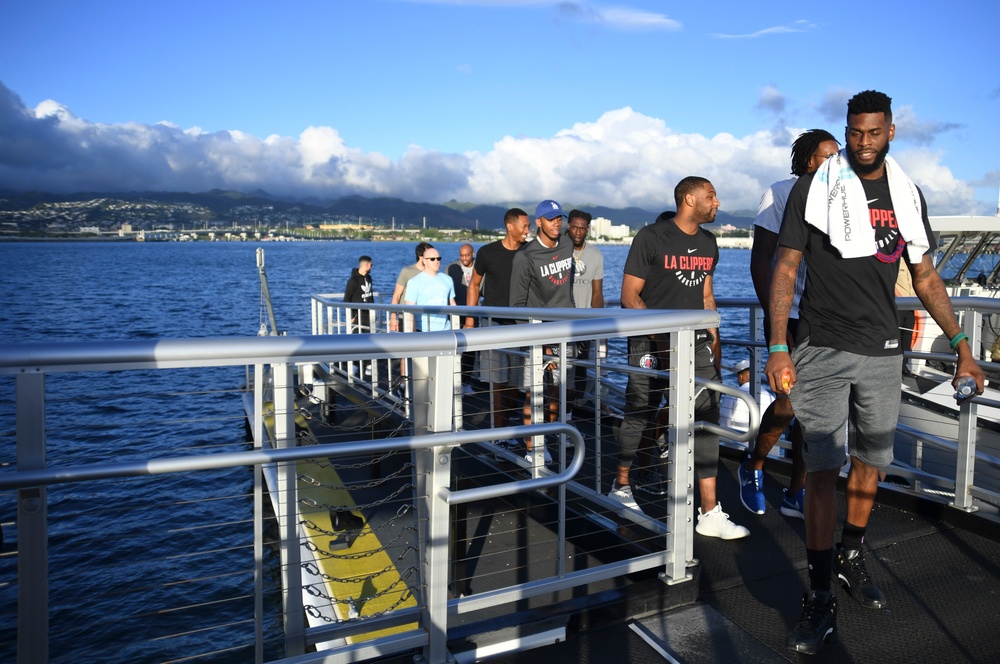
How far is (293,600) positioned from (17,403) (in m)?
1.12

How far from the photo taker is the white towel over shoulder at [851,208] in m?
3.07

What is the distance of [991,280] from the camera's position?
44.4 feet

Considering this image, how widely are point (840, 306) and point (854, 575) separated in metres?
1.28

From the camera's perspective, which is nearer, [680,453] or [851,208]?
[851,208]

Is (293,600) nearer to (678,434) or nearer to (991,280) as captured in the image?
(678,434)

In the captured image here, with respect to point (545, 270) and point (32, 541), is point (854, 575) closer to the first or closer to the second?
point (545, 270)

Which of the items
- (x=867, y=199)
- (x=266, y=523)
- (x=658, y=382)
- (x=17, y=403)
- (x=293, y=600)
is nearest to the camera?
(x=17, y=403)

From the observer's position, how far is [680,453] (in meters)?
3.50

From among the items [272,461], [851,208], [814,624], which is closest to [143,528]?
[272,461]

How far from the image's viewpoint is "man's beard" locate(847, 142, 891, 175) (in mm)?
3104

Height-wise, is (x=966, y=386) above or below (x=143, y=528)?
above

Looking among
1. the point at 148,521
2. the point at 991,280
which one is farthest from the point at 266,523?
the point at 991,280

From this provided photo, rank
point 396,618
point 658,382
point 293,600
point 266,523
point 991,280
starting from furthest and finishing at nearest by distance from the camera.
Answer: point 991,280, point 266,523, point 658,382, point 396,618, point 293,600

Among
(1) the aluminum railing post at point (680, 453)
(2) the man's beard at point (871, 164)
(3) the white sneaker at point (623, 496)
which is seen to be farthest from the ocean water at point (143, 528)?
(2) the man's beard at point (871, 164)
